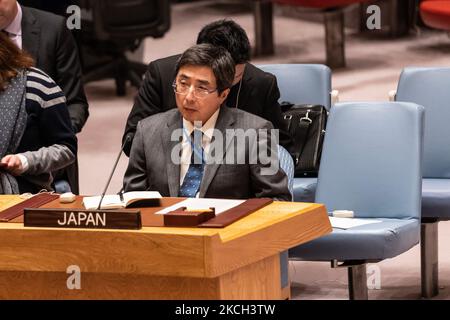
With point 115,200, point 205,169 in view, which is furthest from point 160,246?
point 205,169

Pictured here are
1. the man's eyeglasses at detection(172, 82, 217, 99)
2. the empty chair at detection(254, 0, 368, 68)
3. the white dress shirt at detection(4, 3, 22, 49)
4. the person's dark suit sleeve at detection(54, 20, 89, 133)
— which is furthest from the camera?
the empty chair at detection(254, 0, 368, 68)

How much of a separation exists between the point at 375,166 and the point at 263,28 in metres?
6.18

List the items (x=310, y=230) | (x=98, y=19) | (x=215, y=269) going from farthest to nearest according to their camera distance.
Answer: (x=98, y=19) → (x=310, y=230) → (x=215, y=269)

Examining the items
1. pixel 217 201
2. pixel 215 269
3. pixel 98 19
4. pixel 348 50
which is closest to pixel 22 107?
pixel 217 201

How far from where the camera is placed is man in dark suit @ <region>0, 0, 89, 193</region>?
234 inches

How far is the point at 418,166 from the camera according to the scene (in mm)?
5414

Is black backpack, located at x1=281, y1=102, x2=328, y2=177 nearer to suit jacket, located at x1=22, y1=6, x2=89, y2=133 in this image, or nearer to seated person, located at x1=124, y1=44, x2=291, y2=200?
suit jacket, located at x1=22, y1=6, x2=89, y2=133

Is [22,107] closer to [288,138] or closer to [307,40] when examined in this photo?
[288,138]

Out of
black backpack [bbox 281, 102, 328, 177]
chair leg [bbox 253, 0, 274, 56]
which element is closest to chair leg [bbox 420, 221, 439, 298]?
black backpack [bbox 281, 102, 328, 177]

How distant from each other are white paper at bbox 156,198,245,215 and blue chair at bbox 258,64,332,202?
2.03 meters

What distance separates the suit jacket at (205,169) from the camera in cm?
472

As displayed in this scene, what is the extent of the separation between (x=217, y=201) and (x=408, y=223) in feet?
3.99

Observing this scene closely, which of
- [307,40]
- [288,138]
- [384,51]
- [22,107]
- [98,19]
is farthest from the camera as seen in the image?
[307,40]

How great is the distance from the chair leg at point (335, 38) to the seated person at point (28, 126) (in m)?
5.65
